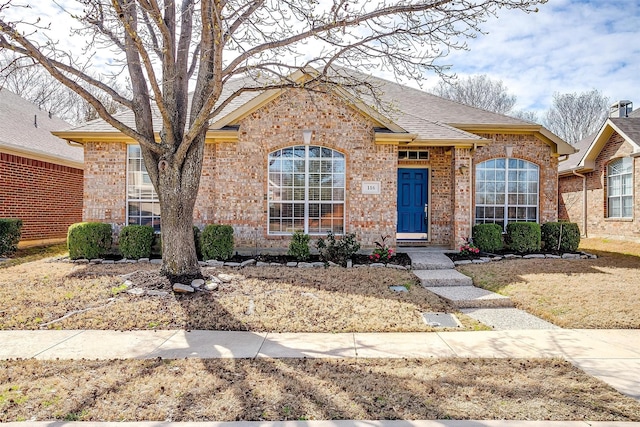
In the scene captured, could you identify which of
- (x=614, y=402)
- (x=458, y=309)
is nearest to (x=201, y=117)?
(x=458, y=309)

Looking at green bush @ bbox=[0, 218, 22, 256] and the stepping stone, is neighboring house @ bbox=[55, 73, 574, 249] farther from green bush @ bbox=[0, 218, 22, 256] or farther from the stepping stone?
the stepping stone

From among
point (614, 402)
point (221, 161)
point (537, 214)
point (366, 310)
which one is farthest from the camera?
point (537, 214)

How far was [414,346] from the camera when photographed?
4.64 meters

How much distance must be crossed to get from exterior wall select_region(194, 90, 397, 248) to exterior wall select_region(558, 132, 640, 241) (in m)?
10.0

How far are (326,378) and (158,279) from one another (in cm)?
463

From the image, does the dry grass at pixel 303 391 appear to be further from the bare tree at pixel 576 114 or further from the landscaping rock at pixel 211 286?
the bare tree at pixel 576 114

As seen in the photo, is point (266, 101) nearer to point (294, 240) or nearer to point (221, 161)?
point (221, 161)

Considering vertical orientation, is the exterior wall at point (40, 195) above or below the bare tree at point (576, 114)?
below

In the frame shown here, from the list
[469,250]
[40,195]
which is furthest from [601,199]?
[40,195]

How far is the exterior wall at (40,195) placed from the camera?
11695 mm

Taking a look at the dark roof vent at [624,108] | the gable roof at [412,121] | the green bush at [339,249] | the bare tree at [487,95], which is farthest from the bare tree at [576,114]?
the green bush at [339,249]

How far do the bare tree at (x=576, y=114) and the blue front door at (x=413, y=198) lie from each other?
35273mm

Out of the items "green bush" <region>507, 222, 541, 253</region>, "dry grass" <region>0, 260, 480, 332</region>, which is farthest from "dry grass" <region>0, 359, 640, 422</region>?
"green bush" <region>507, 222, 541, 253</region>

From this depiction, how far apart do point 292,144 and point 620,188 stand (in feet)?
43.0
